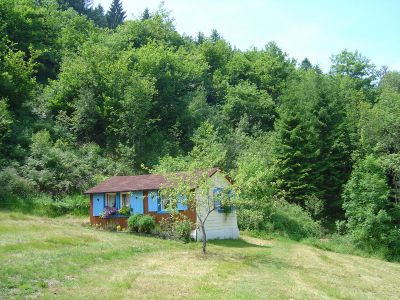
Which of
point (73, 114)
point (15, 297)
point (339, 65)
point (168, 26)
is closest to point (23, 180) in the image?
point (73, 114)

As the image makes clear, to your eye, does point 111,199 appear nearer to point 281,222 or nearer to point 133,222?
point 133,222

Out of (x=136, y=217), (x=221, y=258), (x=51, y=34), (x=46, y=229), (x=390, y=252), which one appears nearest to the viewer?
(x=221, y=258)

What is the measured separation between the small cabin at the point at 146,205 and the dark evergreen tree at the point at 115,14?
74.0 meters

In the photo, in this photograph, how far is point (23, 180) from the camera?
31.7 metres

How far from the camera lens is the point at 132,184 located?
28.7 meters

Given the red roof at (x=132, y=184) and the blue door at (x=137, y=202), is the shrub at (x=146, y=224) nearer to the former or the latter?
the blue door at (x=137, y=202)

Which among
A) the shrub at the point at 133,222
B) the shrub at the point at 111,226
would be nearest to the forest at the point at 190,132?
the shrub at the point at 133,222

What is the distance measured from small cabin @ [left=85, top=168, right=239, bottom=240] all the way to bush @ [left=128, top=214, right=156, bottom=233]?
0.97m

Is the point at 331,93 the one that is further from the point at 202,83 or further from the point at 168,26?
the point at 168,26

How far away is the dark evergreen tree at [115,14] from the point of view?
3783 inches

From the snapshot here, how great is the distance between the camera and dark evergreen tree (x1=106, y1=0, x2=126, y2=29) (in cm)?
9609

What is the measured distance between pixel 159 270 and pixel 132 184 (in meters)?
13.7

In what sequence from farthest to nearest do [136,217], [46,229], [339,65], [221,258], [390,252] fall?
[339,65]
[390,252]
[136,217]
[46,229]
[221,258]

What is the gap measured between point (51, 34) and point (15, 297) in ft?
172
